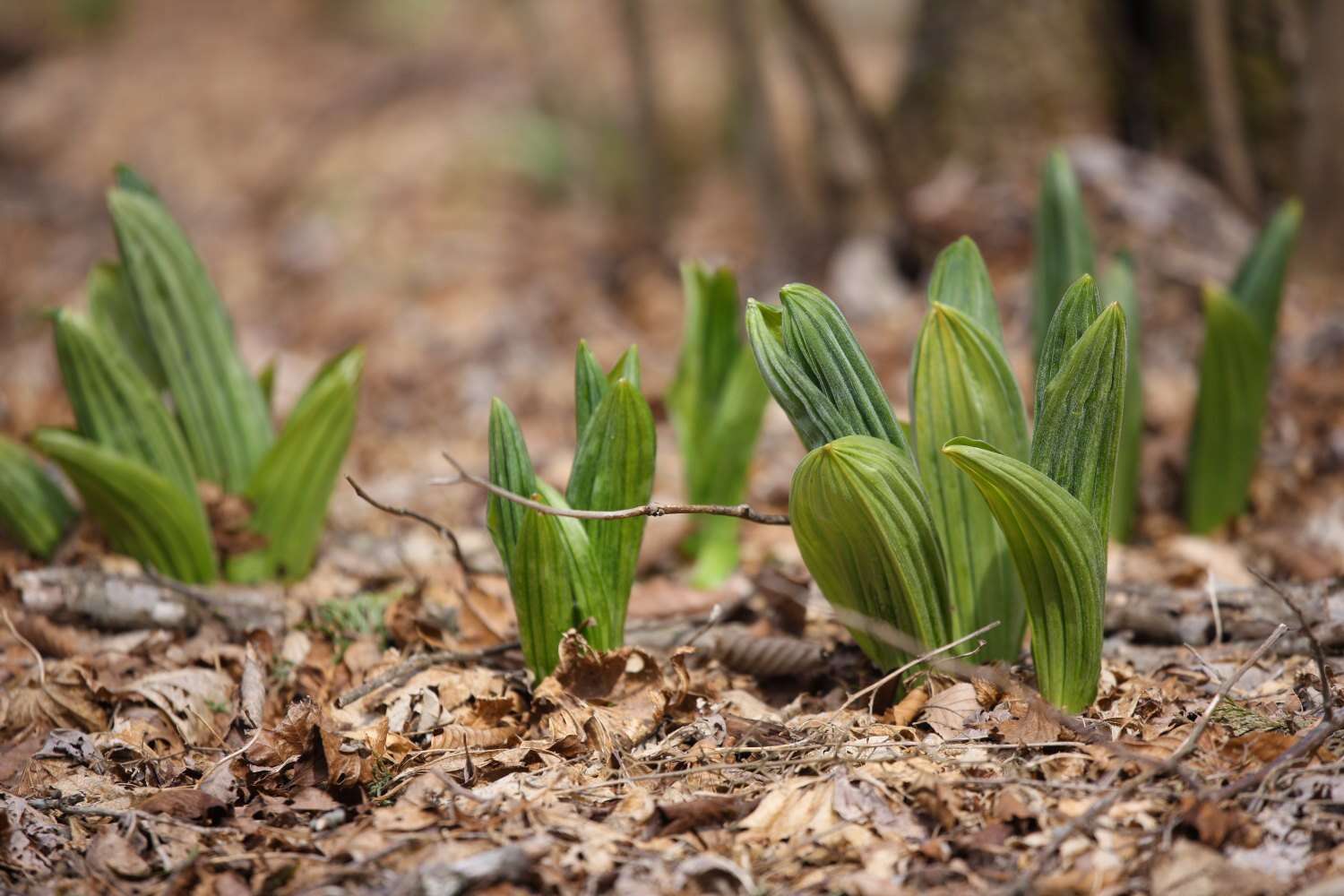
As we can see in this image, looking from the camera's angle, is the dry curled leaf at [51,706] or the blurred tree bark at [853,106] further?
the blurred tree bark at [853,106]

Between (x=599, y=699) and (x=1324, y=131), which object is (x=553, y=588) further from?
(x=1324, y=131)

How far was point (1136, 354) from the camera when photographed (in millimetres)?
2234

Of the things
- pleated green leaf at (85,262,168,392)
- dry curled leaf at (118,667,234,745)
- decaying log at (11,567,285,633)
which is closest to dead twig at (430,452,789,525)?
dry curled leaf at (118,667,234,745)

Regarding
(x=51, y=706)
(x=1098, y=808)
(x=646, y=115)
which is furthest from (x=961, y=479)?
(x=646, y=115)

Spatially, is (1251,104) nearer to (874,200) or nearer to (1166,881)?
(874,200)

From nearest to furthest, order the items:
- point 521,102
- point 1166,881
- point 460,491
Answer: point 1166,881 → point 460,491 → point 521,102

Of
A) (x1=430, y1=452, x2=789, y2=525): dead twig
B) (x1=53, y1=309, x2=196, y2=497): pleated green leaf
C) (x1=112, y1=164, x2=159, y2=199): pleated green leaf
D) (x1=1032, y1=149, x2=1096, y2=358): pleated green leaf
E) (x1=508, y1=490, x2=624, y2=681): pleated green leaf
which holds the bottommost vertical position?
(x1=508, y1=490, x2=624, y2=681): pleated green leaf

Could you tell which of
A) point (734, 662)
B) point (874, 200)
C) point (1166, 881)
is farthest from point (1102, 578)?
point (874, 200)

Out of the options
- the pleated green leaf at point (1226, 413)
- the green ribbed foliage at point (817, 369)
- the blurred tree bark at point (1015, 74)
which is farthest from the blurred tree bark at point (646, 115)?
the green ribbed foliage at point (817, 369)

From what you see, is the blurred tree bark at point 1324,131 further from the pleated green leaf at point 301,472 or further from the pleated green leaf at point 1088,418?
the pleated green leaf at point 301,472

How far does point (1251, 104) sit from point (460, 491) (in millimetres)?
2957

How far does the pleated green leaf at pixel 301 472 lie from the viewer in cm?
215

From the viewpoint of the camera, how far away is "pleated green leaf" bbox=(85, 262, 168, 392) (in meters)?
2.28

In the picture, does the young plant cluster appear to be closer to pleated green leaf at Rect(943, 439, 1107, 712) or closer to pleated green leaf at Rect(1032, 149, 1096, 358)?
pleated green leaf at Rect(1032, 149, 1096, 358)
